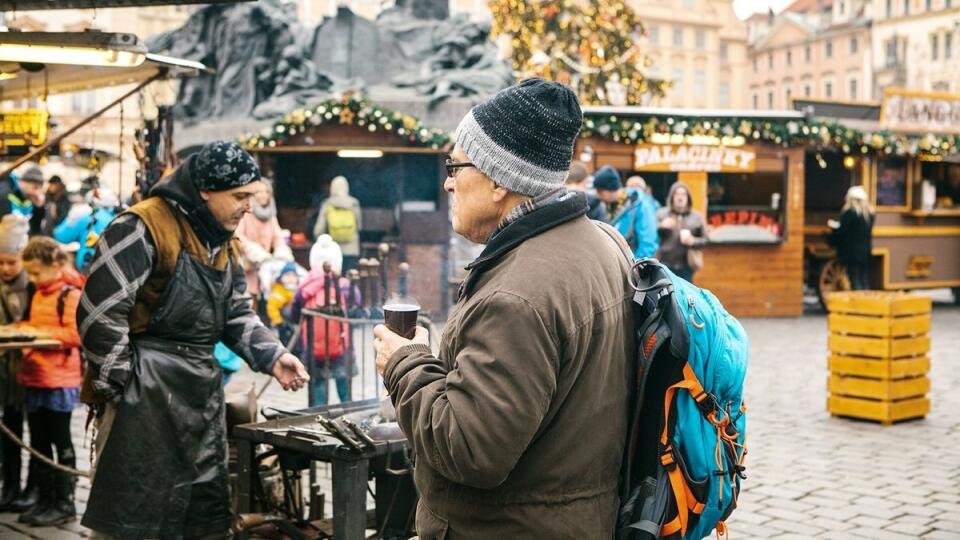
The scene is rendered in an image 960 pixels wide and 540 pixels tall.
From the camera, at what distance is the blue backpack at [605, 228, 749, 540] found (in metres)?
2.77

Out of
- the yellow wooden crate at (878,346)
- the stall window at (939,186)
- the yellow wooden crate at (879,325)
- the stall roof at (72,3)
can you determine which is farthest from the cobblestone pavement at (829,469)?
the stall window at (939,186)

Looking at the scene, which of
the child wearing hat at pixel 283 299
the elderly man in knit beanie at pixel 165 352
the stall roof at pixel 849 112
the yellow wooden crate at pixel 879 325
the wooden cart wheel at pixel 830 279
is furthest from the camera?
the stall roof at pixel 849 112

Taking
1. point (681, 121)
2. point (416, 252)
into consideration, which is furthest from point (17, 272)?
point (681, 121)

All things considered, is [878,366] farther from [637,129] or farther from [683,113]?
[683,113]

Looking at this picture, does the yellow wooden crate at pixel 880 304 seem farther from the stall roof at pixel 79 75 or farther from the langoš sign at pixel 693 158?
the langoš sign at pixel 693 158

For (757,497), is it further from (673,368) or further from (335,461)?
(673,368)

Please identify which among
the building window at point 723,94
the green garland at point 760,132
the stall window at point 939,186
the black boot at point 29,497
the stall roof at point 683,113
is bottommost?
the black boot at point 29,497

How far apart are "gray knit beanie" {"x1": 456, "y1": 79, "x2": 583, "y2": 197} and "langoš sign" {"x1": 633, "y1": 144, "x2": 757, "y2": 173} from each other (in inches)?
545

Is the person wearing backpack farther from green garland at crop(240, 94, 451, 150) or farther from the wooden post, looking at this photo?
the wooden post

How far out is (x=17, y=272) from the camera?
7.34 metres

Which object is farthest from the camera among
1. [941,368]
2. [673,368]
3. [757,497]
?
[941,368]

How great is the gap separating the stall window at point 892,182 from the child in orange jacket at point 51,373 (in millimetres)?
15273

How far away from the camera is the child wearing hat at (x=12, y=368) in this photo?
669 centimetres

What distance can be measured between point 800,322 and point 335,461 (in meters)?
13.6
